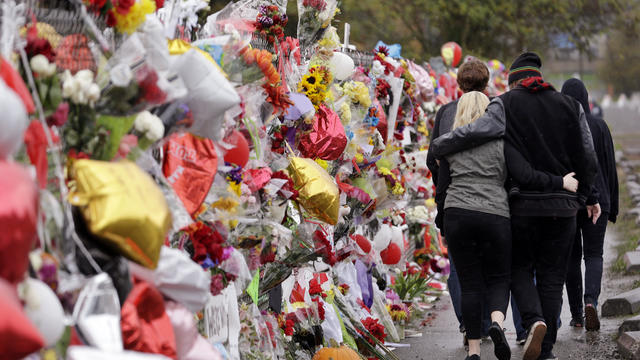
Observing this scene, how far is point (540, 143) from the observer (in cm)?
562

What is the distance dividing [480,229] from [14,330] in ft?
12.4

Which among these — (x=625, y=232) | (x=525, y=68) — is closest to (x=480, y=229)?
(x=525, y=68)

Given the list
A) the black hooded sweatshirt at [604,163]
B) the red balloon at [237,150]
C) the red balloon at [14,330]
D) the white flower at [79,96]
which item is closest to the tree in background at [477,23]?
the black hooded sweatshirt at [604,163]

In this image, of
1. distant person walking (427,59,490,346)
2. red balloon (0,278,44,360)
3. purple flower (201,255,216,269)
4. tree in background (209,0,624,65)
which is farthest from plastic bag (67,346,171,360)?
tree in background (209,0,624,65)

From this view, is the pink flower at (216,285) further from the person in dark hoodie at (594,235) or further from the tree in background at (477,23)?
the tree in background at (477,23)

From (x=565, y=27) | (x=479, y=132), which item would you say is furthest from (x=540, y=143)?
(x=565, y=27)

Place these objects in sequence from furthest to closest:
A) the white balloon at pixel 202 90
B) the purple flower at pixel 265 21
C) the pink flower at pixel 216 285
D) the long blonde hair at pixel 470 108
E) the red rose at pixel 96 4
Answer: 1. the long blonde hair at pixel 470 108
2. the purple flower at pixel 265 21
3. the pink flower at pixel 216 285
4. the white balloon at pixel 202 90
5. the red rose at pixel 96 4

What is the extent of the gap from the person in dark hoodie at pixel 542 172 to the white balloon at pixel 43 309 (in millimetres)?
3594

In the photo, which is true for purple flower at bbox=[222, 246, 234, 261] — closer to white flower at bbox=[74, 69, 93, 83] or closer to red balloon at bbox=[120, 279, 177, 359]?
red balloon at bbox=[120, 279, 177, 359]

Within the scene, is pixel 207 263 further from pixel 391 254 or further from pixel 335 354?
pixel 391 254

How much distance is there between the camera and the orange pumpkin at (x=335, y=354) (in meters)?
5.48

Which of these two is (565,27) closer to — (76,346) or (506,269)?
(506,269)

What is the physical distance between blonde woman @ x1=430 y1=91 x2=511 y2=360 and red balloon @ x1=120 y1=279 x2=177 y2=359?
294 centimetres

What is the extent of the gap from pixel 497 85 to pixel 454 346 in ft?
41.0
